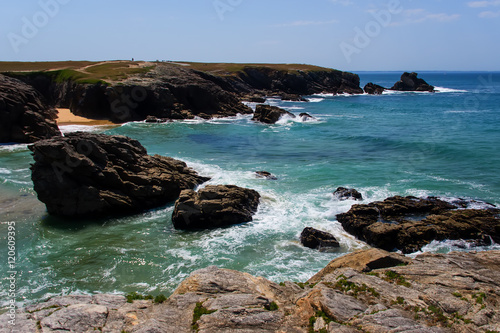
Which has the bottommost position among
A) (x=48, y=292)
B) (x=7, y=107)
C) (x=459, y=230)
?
(x=48, y=292)

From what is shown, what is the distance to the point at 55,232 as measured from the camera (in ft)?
70.2

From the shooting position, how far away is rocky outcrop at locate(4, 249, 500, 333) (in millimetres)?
9766

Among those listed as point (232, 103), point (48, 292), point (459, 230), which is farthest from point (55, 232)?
point (232, 103)

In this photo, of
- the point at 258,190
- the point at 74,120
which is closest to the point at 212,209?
the point at 258,190

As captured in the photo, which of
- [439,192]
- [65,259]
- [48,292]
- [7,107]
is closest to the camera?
[48,292]

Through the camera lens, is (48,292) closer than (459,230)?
Yes

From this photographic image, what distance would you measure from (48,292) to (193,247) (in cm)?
718

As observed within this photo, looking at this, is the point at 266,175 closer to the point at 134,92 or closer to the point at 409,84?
the point at 134,92

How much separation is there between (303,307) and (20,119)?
153ft

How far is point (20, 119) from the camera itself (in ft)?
146

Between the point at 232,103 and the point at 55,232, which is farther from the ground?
the point at 232,103

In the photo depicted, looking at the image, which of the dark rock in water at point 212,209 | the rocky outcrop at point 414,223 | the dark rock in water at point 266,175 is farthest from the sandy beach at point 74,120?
the rocky outcrop at point 414,223

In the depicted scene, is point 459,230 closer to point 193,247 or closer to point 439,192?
point 439,192

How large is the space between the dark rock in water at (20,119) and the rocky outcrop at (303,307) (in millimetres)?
38852
